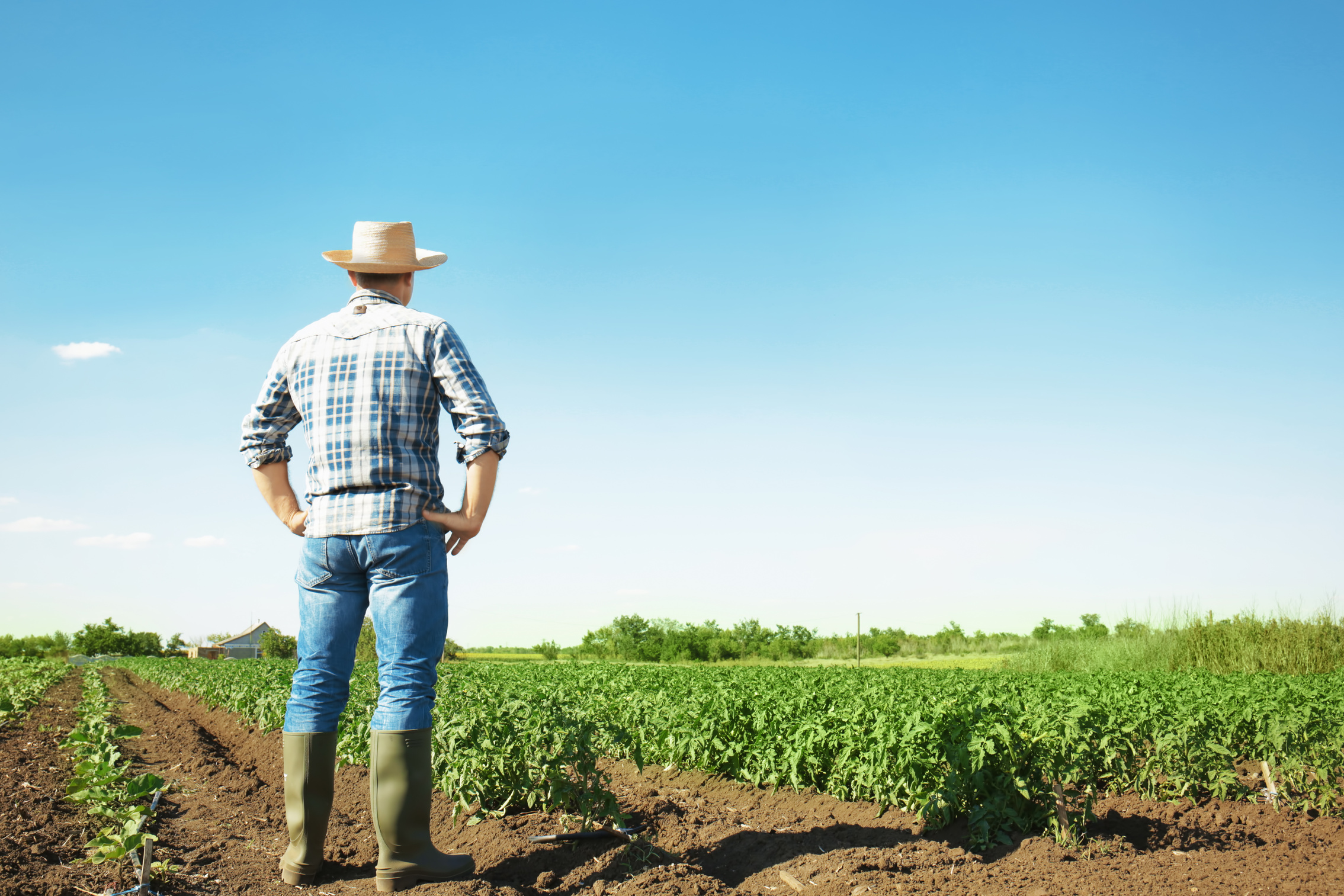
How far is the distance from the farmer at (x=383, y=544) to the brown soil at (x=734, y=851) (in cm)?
32

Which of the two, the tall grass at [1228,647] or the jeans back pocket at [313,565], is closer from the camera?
the jeans back pocket at [313,565]

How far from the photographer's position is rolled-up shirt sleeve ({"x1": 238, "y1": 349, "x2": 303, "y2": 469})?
3.52m

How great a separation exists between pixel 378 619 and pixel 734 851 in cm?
214

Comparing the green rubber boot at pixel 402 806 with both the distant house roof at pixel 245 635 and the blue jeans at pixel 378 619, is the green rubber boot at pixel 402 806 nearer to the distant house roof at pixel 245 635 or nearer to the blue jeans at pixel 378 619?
the blue jeans at pixel 378 619

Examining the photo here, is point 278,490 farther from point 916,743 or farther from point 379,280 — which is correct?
point 916,743

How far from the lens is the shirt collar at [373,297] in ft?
11.5

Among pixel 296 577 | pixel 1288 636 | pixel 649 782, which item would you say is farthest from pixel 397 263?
pixel 1288 636

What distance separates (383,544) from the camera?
312cm

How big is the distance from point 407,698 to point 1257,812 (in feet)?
17.9

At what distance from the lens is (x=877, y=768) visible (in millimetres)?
4887

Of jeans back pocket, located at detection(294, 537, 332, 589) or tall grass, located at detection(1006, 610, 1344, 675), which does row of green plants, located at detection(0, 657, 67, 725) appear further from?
tall grass, located at detection(1006, 610, 1344, 675)

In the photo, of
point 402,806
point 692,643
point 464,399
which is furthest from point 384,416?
point 692,643

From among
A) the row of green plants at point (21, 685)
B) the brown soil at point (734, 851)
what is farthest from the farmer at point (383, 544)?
the row of green plants at point (21, 685)

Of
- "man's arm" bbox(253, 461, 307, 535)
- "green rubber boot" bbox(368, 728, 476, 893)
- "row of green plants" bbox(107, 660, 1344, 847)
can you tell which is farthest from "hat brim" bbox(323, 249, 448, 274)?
"row of green plants" bbox(107, 660, 1344, 847)
